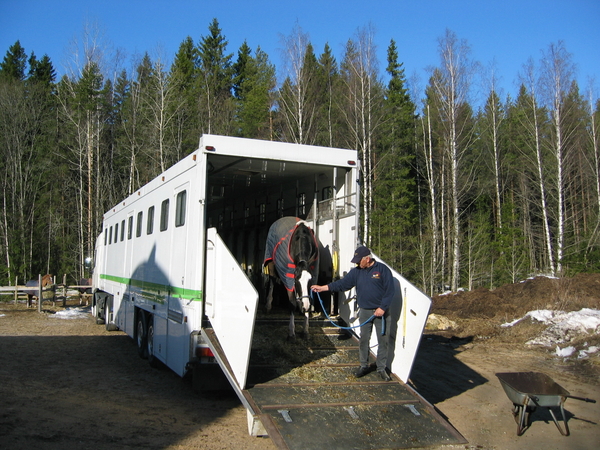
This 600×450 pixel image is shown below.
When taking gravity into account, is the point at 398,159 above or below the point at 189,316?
above

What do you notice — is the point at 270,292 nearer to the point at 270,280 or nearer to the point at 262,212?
the point at 270,280

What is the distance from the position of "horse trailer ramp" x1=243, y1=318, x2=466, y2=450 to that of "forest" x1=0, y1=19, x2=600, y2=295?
1608 cm

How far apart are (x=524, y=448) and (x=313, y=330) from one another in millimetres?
3029

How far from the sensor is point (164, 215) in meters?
8.35

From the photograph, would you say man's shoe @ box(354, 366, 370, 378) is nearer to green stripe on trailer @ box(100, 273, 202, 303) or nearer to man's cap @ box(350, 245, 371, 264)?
man's cap @ box(350, 245, 371, 264)

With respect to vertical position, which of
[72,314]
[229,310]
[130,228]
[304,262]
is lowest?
[72,314]

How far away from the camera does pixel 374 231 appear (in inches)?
1046

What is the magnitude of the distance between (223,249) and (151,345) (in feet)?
11.8

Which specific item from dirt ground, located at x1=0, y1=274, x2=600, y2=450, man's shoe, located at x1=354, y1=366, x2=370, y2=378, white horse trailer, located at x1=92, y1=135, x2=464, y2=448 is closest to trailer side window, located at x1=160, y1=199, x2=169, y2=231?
white horse trailer, located at x1=92, y1=135, x2=464, y2=448

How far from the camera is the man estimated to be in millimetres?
6254

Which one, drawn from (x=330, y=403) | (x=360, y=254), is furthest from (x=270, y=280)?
(x=330, y=403)

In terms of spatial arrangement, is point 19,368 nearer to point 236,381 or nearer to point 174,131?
point 236,381

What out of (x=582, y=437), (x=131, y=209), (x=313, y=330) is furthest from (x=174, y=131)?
(x=582, y=437)

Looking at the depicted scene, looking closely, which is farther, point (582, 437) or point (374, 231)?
point (374, 231)
